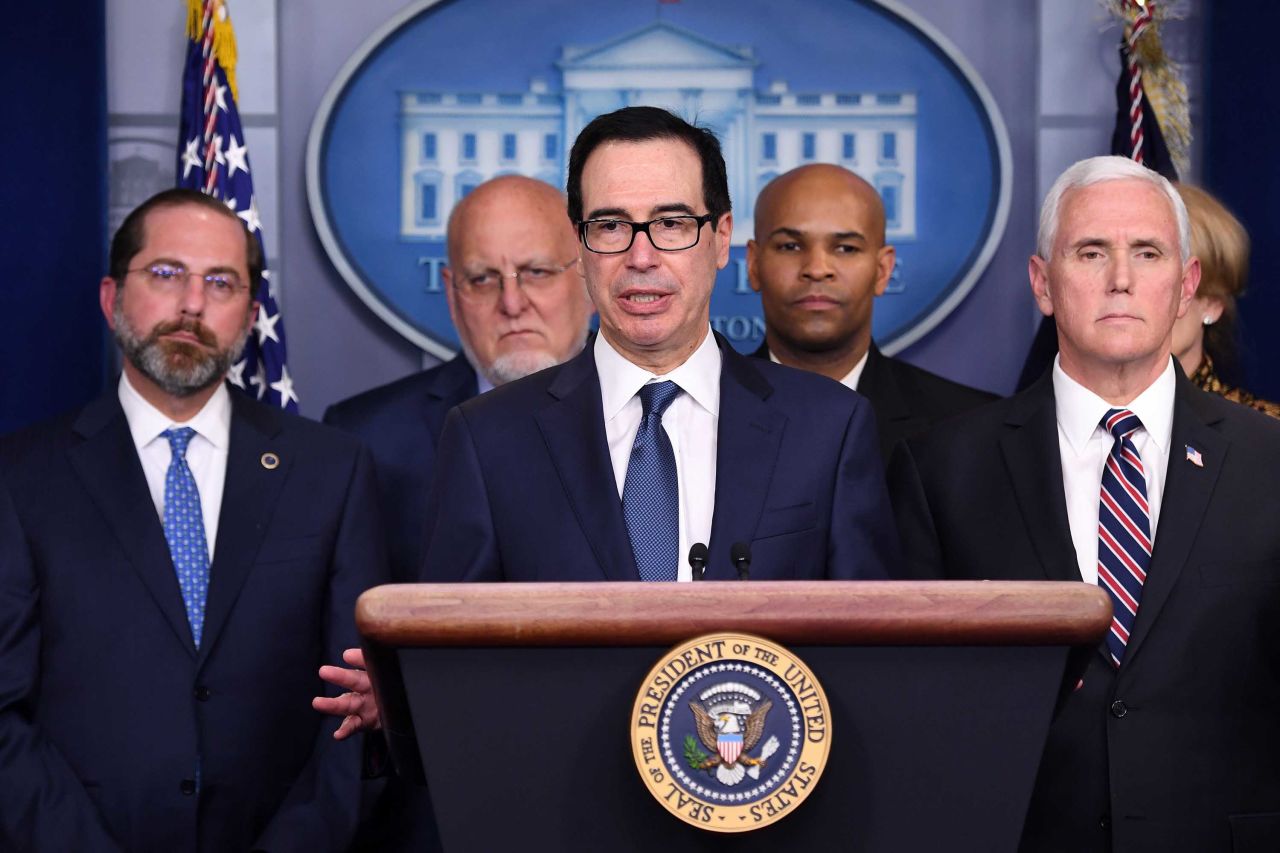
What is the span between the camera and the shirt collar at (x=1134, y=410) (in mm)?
2330

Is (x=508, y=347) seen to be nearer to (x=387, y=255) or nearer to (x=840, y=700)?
(x=387, y=255)

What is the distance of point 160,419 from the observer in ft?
9.60

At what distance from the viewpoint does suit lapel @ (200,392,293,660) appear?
2.73 metres

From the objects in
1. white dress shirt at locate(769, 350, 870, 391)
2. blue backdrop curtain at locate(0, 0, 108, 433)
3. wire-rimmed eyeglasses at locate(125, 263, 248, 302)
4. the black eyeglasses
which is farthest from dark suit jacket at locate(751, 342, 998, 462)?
blue backdrop curtain at locate(0, 0, 108, 433)

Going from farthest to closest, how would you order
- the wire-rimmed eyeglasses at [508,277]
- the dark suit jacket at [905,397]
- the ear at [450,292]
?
the ear at [450,292], the wire-rimmed eyeglasses at [508,277], the dark suit jacket at [905,397]

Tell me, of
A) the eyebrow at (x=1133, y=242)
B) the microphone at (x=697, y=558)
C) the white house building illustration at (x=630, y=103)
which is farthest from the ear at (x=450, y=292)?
the microphone at (x=697, y=558)

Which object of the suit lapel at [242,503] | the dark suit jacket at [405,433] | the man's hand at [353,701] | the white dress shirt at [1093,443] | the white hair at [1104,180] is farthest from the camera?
the dark suit jacket at [405,433]

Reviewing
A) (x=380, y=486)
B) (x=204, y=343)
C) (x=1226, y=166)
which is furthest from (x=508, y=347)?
(x=1226, y=166)

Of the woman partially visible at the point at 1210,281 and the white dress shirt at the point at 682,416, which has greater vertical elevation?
the woman partially visible at the point at 1210,281

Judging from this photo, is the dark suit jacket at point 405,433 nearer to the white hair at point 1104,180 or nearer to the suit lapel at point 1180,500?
the white hair at point 1104,180

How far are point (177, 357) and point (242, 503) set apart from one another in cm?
33

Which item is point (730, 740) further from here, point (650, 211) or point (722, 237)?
point (722, 237)

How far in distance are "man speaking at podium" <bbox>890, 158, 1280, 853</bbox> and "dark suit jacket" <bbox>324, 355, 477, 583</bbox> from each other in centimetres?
118

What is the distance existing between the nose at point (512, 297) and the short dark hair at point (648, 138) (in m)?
1.34
